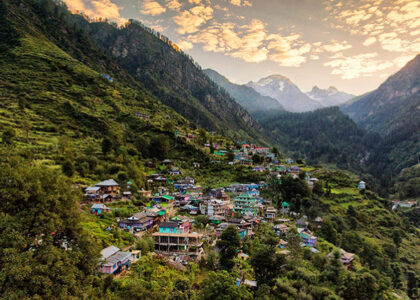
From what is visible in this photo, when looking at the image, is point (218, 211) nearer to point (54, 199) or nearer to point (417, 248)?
point (54, 199)

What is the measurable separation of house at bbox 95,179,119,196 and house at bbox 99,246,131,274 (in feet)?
75.9

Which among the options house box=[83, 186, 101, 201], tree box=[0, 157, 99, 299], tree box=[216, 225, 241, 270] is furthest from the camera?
house box=[83, 186, 101, 201]

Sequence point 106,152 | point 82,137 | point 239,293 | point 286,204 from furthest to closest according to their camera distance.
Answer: point 82,137
point 106,152
point 286,204
point 239,293

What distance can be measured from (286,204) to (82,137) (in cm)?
6353

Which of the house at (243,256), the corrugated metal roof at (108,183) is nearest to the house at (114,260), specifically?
the house at (243,256)

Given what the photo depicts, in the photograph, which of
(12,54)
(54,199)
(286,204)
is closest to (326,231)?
(286,204)

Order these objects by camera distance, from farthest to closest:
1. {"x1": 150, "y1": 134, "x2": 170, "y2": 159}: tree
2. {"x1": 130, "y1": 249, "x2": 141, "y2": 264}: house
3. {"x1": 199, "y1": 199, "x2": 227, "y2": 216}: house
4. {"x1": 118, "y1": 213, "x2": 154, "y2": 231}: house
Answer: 1. {"x1": 150, "y1": 134, "x2": 170, "y2": 159}: tree
2. {"x1": 199, "y1": 199, "x2": 227, "y2": 216}: house
3. {"x1": 118, "y1": 213, "x2": 154, "y2": 231}: house
4. {"x1": 130, "y1": 249, "x2": 141, "y2": 264}: house

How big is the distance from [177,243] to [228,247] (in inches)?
304

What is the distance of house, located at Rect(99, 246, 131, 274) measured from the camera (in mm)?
26203

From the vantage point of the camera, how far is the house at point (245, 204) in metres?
59.2

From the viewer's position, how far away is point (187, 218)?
159 ft

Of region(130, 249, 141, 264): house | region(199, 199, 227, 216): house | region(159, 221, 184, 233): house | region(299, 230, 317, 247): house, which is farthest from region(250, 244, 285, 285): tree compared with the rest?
region(199, 199, 227, 216): house

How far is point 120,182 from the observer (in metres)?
56.8

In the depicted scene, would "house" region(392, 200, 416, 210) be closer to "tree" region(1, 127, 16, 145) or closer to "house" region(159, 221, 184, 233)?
"house" region(159, 221, 184, 233)
